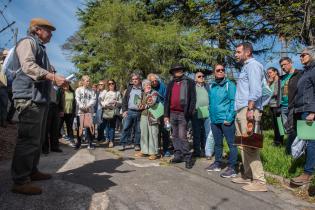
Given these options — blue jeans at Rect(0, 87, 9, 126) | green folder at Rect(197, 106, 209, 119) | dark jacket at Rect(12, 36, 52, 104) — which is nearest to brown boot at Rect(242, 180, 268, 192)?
green folder at Rect(197, 106, 209, 119)

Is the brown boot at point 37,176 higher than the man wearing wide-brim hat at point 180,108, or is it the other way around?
the man wearing wide-brim hat at point 180,108

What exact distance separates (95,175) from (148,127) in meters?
2.56

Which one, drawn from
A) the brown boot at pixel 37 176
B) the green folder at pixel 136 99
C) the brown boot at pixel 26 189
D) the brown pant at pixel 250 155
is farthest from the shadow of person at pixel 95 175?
the green folder at pixel 136 99

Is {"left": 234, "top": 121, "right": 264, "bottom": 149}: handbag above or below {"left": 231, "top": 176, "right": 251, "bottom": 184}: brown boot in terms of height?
above

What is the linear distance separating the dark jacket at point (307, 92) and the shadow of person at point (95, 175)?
9.96 ft

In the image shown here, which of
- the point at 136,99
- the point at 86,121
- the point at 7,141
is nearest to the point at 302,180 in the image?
the point at 136,99

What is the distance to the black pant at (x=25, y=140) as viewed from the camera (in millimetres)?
4188

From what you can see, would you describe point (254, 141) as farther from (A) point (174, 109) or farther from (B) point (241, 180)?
(A) point (174, 109)

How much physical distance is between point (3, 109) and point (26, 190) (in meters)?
6.58

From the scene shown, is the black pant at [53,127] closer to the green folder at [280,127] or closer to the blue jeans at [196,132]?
the blue jeans at [196,132]

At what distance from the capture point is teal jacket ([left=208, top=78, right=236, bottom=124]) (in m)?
5.93

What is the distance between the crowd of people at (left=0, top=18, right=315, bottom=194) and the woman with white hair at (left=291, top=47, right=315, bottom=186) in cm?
1

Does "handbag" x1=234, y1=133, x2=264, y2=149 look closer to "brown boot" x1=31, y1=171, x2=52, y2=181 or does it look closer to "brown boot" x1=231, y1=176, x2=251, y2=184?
"brown boot" x1=231, y1=176, x2=251, y2=184

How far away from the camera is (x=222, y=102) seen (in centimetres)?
608
